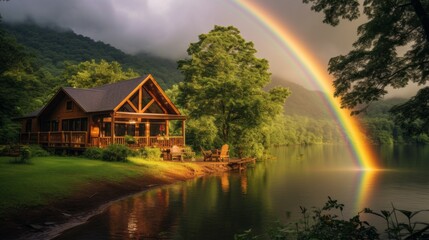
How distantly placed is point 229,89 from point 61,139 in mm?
18775

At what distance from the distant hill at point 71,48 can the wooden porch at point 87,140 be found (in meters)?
69.8

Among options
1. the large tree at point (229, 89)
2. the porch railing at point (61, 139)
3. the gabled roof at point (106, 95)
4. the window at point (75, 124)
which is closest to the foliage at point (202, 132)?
the large tree at point (229, 89)

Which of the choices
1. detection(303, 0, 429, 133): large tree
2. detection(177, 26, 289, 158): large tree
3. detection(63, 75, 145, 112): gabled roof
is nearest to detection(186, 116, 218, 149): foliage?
detection(177, 26, 289, 158): large tree

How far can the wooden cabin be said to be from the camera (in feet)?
107

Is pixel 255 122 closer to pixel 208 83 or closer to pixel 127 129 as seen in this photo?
pixel 208 83

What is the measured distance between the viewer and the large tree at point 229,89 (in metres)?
40.9

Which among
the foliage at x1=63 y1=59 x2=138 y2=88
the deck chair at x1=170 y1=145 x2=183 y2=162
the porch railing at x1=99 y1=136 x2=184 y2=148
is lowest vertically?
the deck chair at x1=170 y1=145 x2=183 y2=162

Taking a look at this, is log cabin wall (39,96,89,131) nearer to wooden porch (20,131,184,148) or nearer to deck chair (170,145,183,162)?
wooden porch (20,131,184,148)

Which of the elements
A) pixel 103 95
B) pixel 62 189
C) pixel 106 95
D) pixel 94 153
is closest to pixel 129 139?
pixel 94 153

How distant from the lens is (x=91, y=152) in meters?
29.9

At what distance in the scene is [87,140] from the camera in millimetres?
33406

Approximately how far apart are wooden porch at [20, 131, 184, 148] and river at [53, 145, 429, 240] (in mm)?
7151

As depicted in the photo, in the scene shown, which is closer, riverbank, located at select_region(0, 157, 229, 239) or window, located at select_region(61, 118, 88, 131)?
riverbank, located at select_region(0, 157, 229, 239)

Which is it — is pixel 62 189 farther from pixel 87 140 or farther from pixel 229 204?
pixel 87 140
